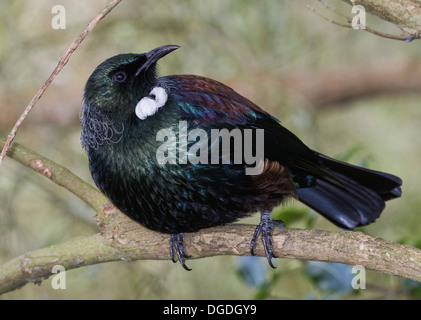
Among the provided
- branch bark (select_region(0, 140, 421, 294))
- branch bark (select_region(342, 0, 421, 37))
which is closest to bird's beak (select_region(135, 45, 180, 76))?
branch bark (select_region(0, 140, 421, 294))

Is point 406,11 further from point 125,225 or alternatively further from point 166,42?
point 166,42

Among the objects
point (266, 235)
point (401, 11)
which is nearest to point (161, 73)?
point (266, 235)

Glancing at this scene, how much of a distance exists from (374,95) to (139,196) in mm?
3296

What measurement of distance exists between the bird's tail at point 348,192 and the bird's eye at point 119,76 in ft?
3.49

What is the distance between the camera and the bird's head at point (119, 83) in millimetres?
2805

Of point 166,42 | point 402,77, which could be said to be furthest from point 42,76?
point 402,77

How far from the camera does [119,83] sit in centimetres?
280

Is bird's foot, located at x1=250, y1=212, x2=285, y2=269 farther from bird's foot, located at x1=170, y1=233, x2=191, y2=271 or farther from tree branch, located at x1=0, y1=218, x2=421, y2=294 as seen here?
bird's foot, located at x1=170, y1=233, x2=191, y2=271

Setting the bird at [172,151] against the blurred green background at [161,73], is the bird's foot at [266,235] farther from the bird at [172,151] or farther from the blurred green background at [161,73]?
the blurred green background at [161,73]

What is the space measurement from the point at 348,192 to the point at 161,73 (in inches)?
80.1

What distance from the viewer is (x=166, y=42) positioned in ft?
15.9

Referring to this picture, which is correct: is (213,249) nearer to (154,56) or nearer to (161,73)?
(154,56)

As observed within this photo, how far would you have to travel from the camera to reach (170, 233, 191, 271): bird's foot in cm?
305

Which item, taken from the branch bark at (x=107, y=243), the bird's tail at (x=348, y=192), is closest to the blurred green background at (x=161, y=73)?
the bird's tail at (x=348, y=192)
